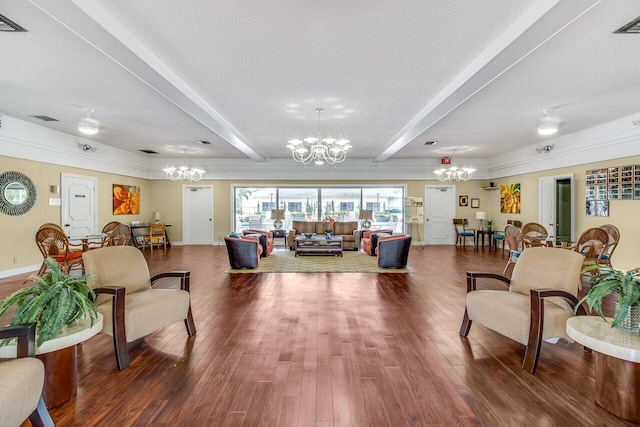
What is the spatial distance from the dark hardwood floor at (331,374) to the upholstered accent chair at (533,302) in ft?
0.80

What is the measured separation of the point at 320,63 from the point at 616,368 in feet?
12.2

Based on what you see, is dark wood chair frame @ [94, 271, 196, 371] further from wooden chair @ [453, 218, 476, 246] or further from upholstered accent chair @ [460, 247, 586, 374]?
wooden chair @ [453, 218, 476, 246]

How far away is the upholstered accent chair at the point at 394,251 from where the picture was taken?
6625 mm

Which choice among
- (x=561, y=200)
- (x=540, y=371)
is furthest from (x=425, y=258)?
(x=540, y=371)

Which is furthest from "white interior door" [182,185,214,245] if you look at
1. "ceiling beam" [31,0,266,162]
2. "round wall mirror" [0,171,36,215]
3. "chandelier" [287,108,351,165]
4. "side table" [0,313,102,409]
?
"side table" [0,313,102,409]

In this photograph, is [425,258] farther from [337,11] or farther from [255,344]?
[337,11]

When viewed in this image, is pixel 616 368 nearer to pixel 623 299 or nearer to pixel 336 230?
pixel 623 299

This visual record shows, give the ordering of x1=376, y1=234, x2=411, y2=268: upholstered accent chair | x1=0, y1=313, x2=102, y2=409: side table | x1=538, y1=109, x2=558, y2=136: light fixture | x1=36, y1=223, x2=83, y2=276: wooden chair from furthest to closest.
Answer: x1=376, y1=234, x2=411, y2=268: upholstered accent chair < x1=36, y1=223, x2=83, y2=276: wooden chair < x1=538, y1=109, x2=558, y2=136: light fixture < x1=0, y1=313, x2=102, y2=409: side table

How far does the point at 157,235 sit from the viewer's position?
1035 centimetres

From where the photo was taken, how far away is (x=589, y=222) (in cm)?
A: 679

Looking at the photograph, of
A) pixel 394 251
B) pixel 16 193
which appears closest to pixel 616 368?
pixel 394 251

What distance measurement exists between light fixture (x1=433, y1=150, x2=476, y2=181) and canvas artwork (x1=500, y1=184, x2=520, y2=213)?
1.14 m

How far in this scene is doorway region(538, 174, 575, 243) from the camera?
7902mm

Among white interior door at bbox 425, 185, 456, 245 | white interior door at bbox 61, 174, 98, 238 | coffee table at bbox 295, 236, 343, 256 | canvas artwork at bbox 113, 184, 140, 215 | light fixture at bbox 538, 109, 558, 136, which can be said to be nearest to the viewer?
light fixture at bbox 538, 109, 558, 136
